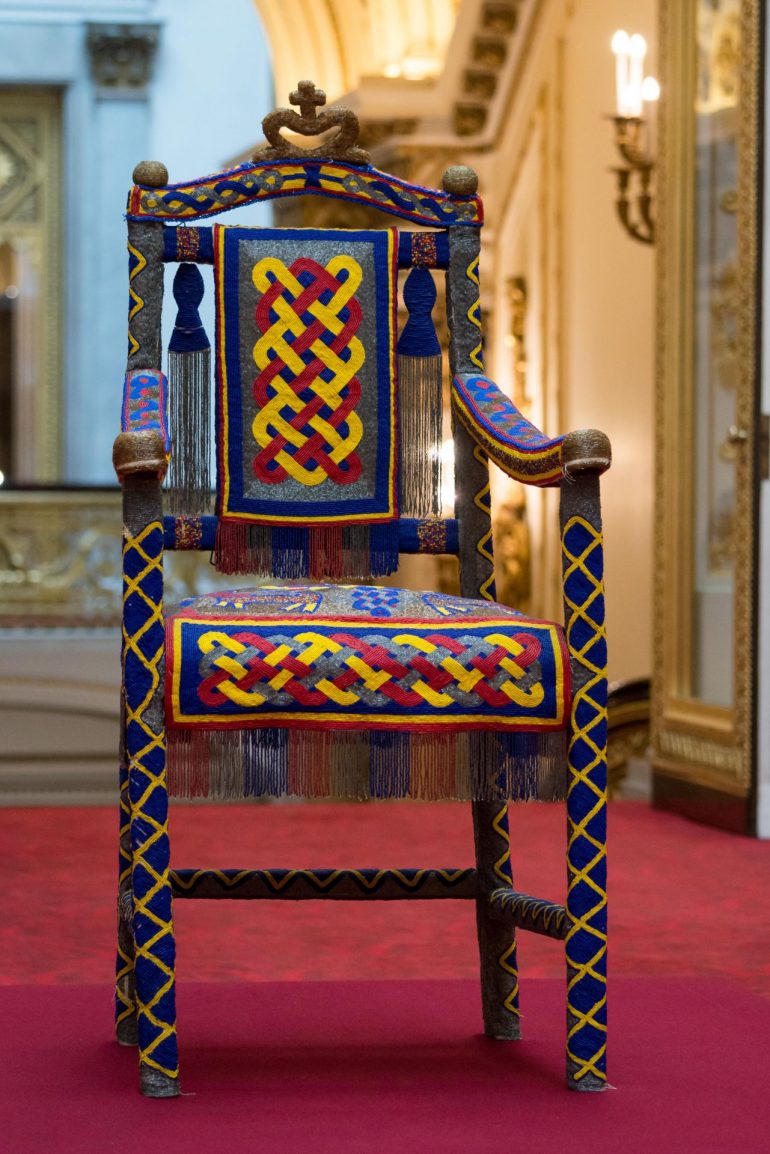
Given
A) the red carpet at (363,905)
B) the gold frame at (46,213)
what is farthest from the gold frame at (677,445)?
the gold frame at (46,213)

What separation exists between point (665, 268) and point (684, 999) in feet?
10.1

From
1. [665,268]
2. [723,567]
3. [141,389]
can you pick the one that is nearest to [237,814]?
[723,567]

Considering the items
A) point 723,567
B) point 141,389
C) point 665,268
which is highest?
point 665,268

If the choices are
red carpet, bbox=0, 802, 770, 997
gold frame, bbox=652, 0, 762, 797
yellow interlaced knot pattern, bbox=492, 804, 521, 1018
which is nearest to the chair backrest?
yellow interlaced knot pattern, bbox=492, 804, 521, 1018

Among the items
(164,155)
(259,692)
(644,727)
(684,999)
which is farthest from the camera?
(164,155)

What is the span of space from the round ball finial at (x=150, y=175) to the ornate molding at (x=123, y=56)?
1035 centimetres

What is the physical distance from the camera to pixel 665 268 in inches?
202

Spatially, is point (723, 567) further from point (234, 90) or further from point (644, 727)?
point (234, 90)

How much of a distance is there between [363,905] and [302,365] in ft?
4.83

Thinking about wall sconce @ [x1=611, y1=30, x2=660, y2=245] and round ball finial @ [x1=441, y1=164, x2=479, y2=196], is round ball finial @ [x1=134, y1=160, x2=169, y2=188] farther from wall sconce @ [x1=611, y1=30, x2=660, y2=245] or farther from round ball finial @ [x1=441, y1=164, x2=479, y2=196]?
wall sconce @ [x1=611, y1=30, x2=660, y2=245]

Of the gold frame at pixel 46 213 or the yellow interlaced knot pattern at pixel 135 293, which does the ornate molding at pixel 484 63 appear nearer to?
the gold frame at pixel 46 213

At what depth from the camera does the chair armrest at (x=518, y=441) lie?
187 cm

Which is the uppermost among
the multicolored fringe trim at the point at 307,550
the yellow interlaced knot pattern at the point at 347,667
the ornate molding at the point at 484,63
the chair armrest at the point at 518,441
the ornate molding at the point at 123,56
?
the ornate molding at the point at 123,56

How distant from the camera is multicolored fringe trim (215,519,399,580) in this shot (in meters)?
2.21
